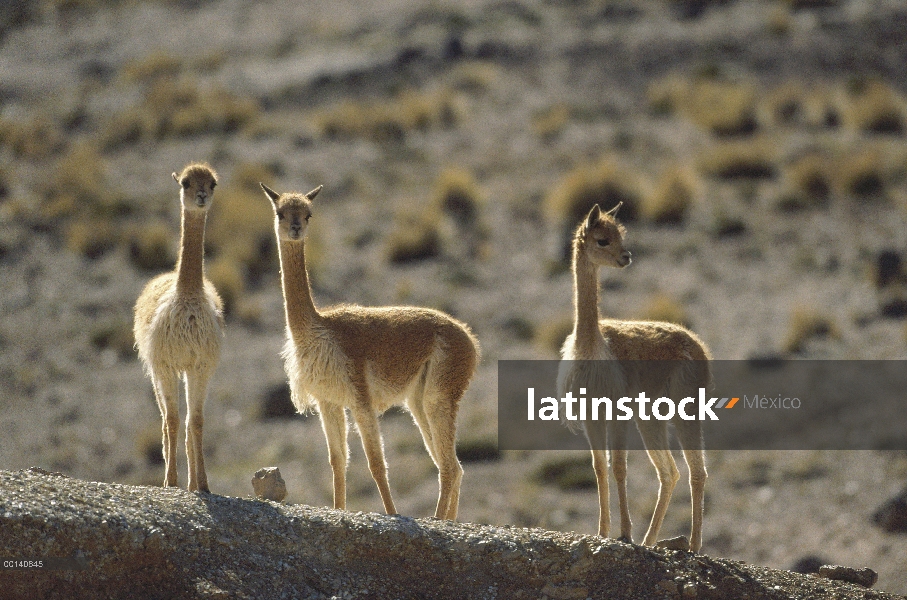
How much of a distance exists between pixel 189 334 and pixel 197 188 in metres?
1.26

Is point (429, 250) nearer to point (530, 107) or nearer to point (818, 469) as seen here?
point (530, 107)

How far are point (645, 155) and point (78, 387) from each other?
49.9ft

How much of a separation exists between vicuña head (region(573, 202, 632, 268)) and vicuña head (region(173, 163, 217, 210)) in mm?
3260

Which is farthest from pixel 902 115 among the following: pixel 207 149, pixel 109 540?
pixel 109 540

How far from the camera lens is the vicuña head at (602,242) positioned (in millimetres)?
10891

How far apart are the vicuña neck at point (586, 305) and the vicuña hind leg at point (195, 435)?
320 centimetres

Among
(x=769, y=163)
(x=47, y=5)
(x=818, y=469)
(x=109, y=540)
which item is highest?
(x=47, y=5)

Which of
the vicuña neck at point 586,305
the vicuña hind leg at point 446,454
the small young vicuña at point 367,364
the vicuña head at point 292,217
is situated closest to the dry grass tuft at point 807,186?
the vicuña neck at point 586,305

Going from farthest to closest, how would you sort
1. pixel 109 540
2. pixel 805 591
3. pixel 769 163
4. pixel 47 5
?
1. pixel 47 5
2. pixel 769 163
3. pixel 805 591
4. pixel 109 540

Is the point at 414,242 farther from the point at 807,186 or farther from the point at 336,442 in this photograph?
the point at 336,442

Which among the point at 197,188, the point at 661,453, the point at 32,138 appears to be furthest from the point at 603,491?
the point at 32,138

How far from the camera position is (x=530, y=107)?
111ft

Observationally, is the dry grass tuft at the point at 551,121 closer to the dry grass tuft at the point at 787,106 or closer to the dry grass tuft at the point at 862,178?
the dry grass tuft at the point at 787,106

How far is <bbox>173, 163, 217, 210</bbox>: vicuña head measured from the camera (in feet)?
34.0
